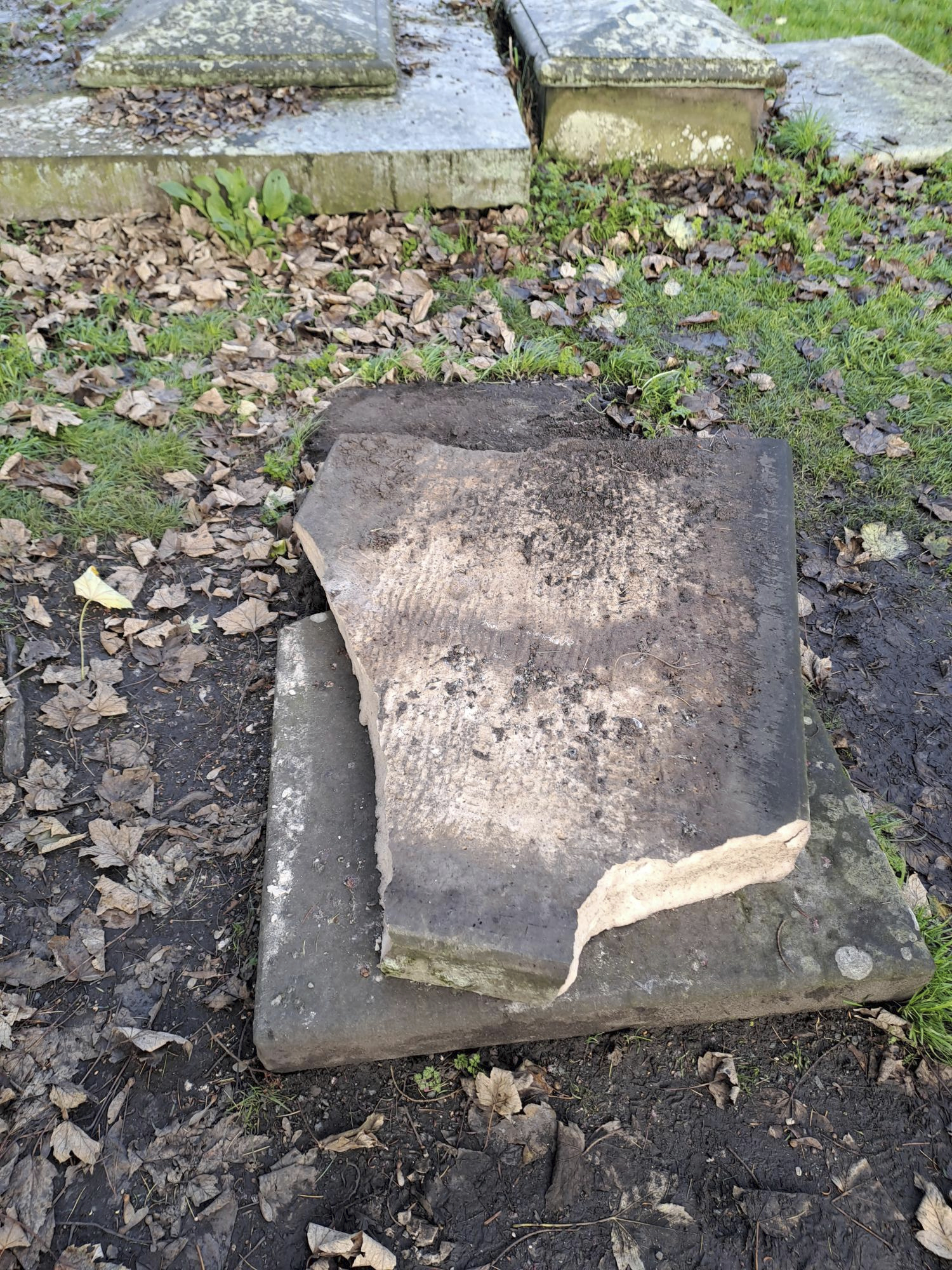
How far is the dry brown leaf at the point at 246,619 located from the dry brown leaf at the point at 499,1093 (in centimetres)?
166

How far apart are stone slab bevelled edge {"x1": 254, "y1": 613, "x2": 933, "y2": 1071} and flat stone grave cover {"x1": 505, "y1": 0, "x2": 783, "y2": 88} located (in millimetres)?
4646

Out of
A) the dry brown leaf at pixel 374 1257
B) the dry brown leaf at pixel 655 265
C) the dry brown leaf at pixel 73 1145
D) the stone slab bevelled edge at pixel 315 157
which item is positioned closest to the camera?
the dry brown leaf at pixel 374 1257

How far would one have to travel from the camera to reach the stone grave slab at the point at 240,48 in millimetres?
4566

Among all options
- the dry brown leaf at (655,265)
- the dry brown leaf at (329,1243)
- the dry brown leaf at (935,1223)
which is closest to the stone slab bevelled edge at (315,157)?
the dry brown leaf at (655,265)

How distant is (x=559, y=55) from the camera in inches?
190

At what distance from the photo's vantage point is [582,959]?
1.93 meters

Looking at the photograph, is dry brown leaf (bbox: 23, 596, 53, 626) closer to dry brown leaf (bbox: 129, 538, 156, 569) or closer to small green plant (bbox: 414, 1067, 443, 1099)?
dry brown leaf (bbox: 129, 538, 156, 569)

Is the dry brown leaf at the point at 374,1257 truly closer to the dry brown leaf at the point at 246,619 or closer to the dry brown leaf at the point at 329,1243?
the dry brown leaf at the point at 329,1243

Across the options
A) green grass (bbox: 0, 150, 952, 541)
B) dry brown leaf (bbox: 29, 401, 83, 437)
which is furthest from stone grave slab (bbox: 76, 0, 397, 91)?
dry brown leaf (bbox: 29, 401, 83, 437)

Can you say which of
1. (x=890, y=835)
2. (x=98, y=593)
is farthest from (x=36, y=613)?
(x=890, y=835)

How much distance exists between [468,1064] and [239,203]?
4.34 m

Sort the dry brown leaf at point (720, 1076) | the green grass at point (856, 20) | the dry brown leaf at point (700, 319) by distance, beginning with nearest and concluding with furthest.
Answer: the dry brown leaf at point (720, 1076) → the dry brown leaf at point (700, 319) → the green grass at point (856, 20)

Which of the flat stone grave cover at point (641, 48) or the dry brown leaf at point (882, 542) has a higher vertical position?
the flat stone grave cover at point (641, 48)

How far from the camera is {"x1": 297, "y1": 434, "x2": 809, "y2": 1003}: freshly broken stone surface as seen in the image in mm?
1766
